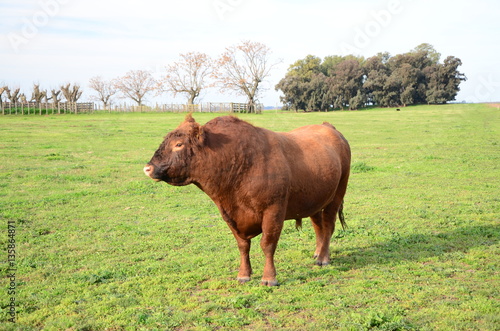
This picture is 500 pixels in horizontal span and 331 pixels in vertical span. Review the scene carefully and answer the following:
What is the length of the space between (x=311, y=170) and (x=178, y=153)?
195 centimetres

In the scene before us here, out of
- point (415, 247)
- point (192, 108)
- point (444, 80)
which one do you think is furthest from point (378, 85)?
point (415, 247)

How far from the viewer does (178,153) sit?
5.79 m

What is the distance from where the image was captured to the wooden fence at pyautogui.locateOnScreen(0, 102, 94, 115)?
56219 mm

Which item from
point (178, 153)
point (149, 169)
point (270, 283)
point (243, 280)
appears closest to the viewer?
point (149, 169)

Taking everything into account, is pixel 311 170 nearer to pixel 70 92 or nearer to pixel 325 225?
pixel 325 225

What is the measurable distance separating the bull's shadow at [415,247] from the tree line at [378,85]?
215 ft

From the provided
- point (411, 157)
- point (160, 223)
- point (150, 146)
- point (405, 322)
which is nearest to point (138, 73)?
point (150, 146)

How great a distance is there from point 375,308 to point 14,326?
158 inches

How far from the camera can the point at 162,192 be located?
43.6ft

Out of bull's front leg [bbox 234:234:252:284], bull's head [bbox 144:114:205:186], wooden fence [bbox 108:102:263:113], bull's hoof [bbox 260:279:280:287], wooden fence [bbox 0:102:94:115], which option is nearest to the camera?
bull's head [bbox 144:114:205:186]

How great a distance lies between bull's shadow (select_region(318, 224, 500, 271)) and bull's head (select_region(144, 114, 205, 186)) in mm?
2842

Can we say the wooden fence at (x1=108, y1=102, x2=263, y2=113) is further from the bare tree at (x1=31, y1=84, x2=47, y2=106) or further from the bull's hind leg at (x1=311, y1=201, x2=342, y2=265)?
the bull's hind leg at (x1=311, y1=201, x2=342, y2=265)

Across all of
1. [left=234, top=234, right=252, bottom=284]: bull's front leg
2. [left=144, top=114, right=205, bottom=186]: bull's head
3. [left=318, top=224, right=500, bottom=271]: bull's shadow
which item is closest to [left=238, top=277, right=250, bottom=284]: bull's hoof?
[left=234, top=234, right=252, bottom=284]: bull's front leg

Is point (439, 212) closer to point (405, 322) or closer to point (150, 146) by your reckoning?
point (405, 322)
